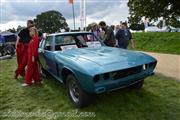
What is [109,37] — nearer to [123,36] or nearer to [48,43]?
[123,36]

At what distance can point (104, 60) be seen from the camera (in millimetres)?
4340

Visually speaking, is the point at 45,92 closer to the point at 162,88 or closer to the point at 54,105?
the point at 54,105

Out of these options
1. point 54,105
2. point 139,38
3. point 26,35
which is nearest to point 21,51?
point 26,35

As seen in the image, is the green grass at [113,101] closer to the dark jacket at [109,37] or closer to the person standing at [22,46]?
the person standing at [22,46]

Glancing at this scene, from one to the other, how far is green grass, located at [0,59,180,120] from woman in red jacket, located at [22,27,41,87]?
291mm

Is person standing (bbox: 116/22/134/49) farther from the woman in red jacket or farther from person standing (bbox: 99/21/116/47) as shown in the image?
the woman in red jacket

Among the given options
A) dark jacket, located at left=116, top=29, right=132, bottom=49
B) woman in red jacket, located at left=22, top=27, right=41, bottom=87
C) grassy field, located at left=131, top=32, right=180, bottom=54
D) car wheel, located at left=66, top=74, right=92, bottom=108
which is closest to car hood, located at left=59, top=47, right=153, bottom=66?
car wheel, located at left=66, top=74, right=92, bottom=108

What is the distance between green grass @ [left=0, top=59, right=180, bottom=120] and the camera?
4301mm

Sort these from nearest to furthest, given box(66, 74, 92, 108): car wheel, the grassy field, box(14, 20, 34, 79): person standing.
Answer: box(66, 74, 92, 108): car wheel → box(14, 20, 34, 79): person standing → the grassy field

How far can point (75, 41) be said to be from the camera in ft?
19.7

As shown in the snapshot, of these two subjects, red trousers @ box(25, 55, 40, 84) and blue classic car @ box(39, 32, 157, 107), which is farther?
red trousers @ box(25, 55, 40, 84)

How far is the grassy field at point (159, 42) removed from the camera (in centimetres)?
1491

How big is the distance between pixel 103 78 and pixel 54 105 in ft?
4.95

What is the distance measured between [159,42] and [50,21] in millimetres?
63657
